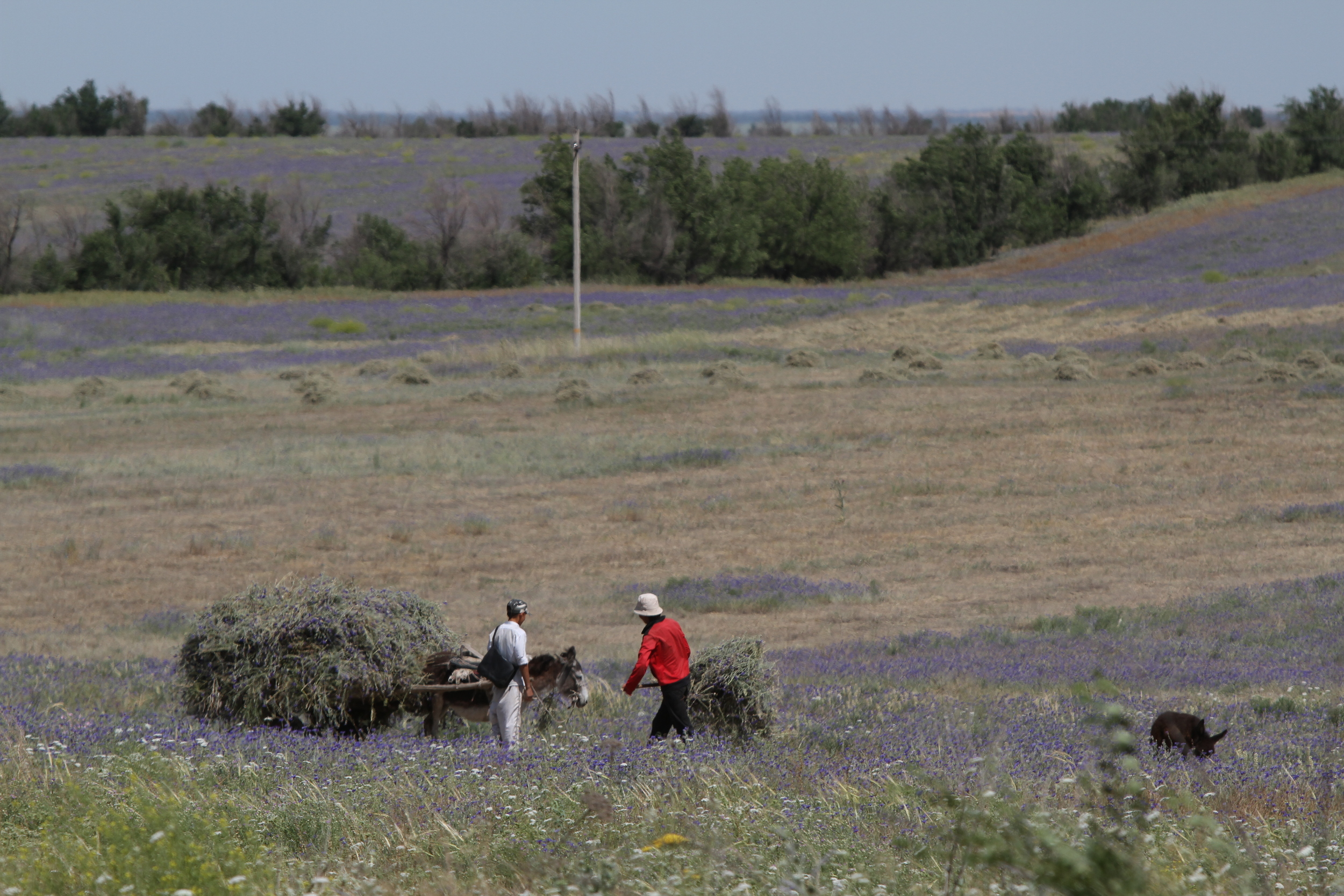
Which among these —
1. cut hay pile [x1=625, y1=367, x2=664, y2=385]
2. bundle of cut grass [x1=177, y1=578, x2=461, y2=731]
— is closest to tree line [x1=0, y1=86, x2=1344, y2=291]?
cut hay pile [x1=625, y1=367, x2=664, y2=385]

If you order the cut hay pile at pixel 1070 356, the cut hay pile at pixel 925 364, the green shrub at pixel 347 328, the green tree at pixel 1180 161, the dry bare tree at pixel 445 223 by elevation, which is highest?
the green tree at pixel 1180 161

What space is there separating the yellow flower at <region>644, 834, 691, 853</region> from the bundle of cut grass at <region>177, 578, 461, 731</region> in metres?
3.56

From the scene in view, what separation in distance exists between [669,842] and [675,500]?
48.6 ft

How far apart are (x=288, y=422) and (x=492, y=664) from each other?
2145 cm

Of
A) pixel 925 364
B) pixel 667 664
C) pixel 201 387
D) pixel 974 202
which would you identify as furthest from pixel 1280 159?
pixel 667 664

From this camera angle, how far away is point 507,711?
313 inches

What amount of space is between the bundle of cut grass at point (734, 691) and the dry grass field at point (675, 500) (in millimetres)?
3966

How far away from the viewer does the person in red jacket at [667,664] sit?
790cm

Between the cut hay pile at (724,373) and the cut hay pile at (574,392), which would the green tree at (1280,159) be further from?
the cut hay pile at (574,392)

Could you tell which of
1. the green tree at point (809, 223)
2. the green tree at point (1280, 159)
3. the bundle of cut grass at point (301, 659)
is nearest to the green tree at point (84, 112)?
the green tree at point (809, 223)

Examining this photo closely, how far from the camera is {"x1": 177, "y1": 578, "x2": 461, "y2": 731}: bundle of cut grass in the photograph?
26.6 ft

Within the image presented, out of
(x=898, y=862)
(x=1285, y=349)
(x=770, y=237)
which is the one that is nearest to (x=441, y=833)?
(x=898, y=862)

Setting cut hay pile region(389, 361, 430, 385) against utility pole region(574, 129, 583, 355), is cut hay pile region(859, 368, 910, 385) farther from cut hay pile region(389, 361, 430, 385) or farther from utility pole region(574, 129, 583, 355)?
cut hay pile region(389, 361, 430, 385)

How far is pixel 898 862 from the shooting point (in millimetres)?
4926
